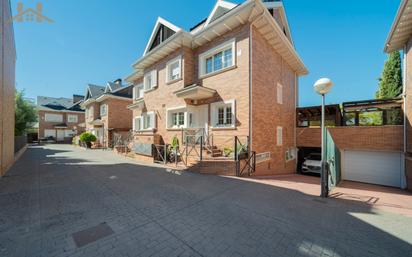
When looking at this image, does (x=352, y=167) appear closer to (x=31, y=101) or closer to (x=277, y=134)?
(x=277, y=134)

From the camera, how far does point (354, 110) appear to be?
11.9m

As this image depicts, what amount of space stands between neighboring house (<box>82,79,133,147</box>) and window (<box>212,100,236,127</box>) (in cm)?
1395

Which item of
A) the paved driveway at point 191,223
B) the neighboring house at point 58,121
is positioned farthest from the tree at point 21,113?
the neighboring house at point 58,121

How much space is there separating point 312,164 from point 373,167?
331cm

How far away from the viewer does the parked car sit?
12.3 metres

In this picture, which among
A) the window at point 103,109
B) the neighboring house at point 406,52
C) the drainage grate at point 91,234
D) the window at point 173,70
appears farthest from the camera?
the window at point 103,109

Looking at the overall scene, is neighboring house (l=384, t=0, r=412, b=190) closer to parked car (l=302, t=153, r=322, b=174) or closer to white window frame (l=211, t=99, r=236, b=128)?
parked car (l=302, t=153, r=322, b=174)

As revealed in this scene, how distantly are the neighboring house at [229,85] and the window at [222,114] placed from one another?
0.06 m

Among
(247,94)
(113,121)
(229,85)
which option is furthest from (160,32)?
(113,121)

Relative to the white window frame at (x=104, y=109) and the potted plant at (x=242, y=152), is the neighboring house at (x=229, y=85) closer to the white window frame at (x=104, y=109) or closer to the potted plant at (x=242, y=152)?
the potted plant at (x=242, y=152)

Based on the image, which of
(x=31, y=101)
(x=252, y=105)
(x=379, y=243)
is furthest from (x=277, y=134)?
(x=31, y=101)

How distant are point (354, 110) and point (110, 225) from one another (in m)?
15.5

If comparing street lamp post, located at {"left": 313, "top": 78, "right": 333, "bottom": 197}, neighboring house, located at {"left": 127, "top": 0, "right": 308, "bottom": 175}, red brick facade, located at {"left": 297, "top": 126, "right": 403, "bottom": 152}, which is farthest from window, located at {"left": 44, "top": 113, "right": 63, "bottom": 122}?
street lamp post, located at {"left": 313, "top": 78, "right": 333, "bottom": 197}

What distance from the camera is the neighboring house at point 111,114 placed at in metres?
20.9
